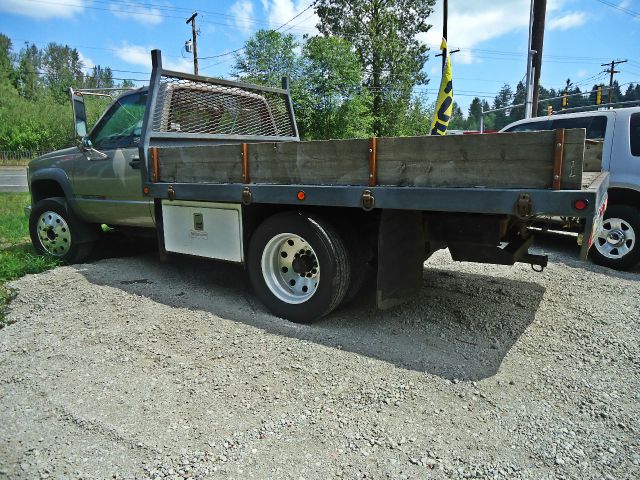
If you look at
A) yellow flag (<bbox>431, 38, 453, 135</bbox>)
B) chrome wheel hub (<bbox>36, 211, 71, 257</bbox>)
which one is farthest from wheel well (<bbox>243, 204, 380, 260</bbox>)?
yellow flag (<bbox>431, 38, 453, 135</bbox>)

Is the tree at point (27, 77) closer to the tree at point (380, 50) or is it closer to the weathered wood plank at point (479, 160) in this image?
the tree at point (380, 50)

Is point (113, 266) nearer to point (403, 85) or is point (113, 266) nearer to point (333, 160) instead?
point (333, 160)

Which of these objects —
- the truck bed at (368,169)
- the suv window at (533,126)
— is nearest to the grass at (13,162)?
the truck bed at (368,169)

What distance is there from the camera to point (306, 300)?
4098 mm

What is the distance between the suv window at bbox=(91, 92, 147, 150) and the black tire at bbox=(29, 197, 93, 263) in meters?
1.04

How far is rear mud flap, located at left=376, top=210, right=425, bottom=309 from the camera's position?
12.1ft

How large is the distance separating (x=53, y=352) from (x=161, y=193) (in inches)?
72.5

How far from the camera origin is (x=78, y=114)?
18.1 ft

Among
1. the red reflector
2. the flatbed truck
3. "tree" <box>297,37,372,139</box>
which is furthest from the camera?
"tree" <box>297,37,372,139</box>

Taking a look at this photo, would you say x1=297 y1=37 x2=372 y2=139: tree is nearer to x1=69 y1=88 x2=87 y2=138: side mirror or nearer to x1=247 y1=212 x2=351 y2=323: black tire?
x1=69 y1=88 x2=87 y2=138: side mirror

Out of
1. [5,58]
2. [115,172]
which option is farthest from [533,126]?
[5,58]

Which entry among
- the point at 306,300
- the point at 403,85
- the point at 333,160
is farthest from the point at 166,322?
the point at 403,85

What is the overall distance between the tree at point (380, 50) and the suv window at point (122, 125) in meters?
23.3

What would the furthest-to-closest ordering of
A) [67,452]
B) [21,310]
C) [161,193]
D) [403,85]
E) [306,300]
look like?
[403,85], [161,193], [21,310], [306,300], [67,452]
